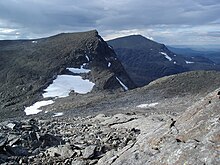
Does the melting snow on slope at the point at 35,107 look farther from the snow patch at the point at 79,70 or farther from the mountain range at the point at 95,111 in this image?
the snow patch at the point at 79,70

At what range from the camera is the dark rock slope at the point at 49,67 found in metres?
80.3

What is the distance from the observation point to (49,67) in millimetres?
96438

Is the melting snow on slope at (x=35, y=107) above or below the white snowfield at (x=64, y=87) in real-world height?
below

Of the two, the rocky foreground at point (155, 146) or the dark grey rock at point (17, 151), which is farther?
the dark grey rock at point (17, 151)

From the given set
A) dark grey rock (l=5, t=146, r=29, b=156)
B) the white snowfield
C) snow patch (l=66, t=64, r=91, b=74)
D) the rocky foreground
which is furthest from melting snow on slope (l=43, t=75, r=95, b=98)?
dark grey rock (l=5, t=146, r=29, b=156)

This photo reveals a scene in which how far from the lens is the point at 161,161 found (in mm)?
13672

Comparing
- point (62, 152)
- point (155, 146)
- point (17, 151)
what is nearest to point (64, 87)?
point (17, 151)

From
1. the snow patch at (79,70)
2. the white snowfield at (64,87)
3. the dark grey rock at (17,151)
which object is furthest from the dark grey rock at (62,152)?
the snow patch at (79,70)

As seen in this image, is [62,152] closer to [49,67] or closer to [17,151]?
[17,151]

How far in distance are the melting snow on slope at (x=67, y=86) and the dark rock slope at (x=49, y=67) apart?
1.82 m

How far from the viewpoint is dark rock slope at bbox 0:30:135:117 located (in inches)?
3160

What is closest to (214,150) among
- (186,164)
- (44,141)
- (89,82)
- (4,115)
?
(186,164)

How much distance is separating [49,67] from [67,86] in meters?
18.9

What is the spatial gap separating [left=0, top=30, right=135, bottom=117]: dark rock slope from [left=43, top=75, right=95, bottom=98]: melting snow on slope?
5.98ft
